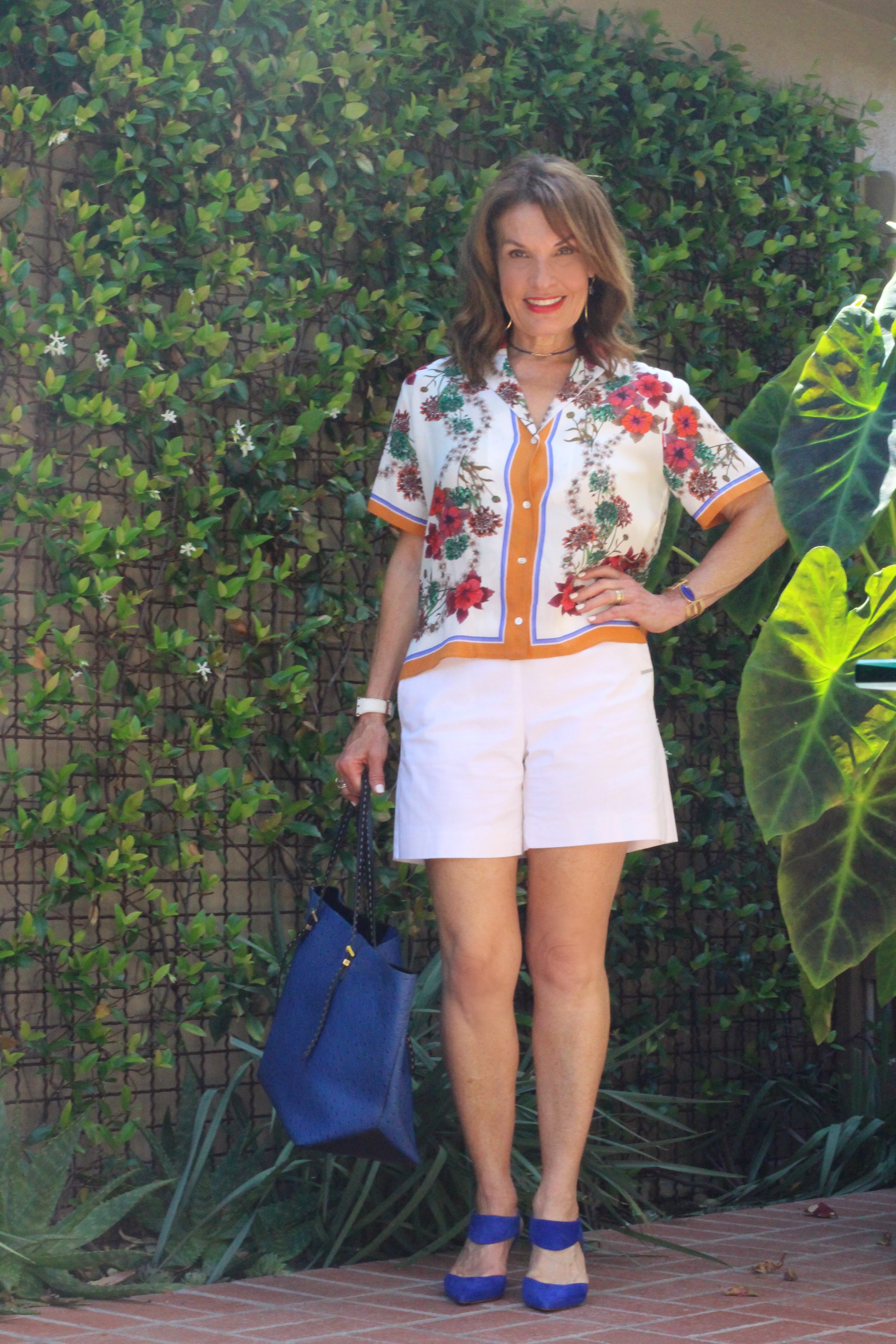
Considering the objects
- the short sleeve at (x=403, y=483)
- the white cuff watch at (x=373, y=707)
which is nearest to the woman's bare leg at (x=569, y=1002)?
the white cuff watch at (x=373, y=707)

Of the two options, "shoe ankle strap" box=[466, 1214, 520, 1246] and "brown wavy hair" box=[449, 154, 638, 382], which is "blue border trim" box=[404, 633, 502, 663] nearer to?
"brown wavy hair" box=[449, 154, 638, 382]

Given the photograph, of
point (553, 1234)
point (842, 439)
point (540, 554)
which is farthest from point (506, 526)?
point (553, 1234)

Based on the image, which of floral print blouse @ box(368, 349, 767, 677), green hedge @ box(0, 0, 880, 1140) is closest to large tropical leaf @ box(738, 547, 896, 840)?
floral print blouse @ box(368, 349, 767, 677)

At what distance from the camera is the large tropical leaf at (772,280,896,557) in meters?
2.62

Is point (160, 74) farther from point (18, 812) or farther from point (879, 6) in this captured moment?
point (879, 6)

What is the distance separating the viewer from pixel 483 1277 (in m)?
2.36

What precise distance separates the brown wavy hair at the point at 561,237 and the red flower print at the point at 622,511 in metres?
0.22

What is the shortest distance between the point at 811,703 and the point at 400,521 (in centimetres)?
74

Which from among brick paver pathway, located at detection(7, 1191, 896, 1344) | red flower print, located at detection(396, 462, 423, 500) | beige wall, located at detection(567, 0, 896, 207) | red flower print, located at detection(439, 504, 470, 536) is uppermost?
beige wall, located at detection(567, 0, 896, 207)

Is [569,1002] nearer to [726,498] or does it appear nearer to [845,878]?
[845,878]

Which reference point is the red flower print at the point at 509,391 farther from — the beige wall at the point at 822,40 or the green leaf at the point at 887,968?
the beige wall at the point at 822,40

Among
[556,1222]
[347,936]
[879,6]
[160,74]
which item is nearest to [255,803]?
[347,936]

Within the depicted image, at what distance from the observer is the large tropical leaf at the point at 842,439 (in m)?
2.62

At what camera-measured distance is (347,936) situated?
7.82 feet
